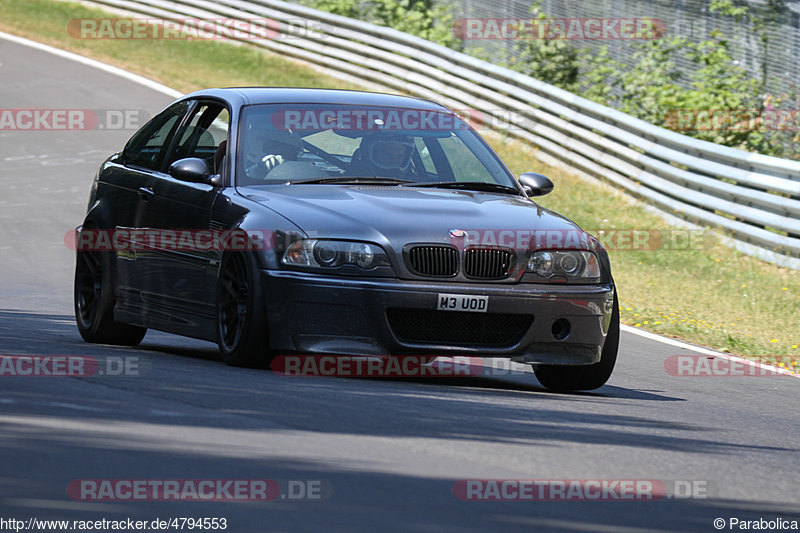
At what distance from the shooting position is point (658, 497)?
5.39 metres

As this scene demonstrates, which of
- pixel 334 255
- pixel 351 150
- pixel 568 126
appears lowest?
pixel 568 126

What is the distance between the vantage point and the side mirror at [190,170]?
867 cm

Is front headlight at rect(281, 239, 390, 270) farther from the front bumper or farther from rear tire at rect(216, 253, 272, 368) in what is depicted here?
rear tire at rect(216, 253, 272, 368)

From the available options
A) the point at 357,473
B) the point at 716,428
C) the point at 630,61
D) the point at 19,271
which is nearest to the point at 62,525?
the point at 357,473

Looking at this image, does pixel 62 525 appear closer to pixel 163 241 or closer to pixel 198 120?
pixel 163 241

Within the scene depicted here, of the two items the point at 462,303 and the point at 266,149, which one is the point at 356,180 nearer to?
the point at 266,149

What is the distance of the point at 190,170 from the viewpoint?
8.67 metres

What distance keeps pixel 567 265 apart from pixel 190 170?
7.24 feet

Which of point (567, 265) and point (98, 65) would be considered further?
point (98, 65)

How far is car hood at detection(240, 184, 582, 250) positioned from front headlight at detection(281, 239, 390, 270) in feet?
0.14

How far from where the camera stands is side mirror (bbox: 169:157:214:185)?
8672 mm

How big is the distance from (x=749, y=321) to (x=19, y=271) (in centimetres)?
693

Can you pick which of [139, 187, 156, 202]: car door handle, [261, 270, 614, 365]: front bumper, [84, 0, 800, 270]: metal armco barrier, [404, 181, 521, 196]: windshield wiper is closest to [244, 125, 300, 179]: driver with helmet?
[404, 181, 521, 196]: windshield wiper

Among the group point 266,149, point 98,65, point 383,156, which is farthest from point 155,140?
point 98,65
